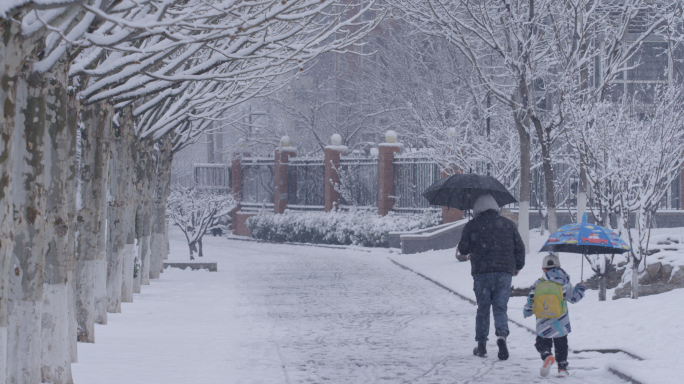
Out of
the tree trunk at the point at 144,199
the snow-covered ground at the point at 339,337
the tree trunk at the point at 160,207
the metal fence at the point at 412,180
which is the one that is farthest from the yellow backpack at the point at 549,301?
the metal fence at the point at 412,180

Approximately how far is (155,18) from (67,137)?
1.83 m

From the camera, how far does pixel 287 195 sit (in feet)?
129

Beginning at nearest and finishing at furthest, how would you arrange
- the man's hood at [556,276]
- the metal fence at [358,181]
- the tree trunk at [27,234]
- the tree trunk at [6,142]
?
the tree trunk at [6,142] < the tree trunk at [27,234] < the man's hood at [556,276] < the metal fence at [358,181]

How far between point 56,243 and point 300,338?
12.5 feet

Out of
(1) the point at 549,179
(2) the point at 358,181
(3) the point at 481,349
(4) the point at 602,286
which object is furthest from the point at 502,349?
(2) the point at 358,181

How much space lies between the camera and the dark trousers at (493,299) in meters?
9.77

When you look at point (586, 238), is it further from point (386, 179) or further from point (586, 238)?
point (386, 179)

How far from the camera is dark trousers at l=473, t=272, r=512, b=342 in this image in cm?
977

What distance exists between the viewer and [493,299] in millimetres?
9922

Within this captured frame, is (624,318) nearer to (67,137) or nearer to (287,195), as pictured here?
(67,137)

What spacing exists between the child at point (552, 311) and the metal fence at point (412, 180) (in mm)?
21819

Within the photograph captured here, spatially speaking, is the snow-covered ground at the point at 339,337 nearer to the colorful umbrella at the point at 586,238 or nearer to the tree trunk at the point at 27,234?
the tree trunk at the point at 27,234

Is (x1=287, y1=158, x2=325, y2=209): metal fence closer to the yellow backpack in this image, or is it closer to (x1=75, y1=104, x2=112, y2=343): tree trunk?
(x1=75, y1=104, x2=112, y2=343): tree trunk

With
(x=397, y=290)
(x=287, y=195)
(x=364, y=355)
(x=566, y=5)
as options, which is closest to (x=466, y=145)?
(x=566, y=5)
